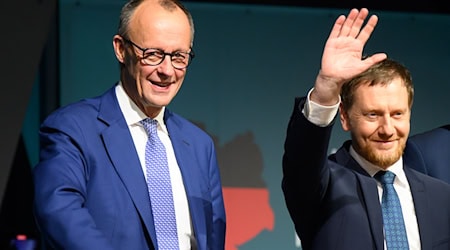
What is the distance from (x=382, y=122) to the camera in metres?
3.54

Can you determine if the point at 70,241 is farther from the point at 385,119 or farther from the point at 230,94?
the point at 230,94

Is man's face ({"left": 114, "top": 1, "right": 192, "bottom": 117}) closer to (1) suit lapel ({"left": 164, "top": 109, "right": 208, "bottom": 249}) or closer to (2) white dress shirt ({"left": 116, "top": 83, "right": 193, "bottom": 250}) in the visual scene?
(2) white dress shirt ({"left": 116, "top": 83, "right": 193, "bottom": 250})

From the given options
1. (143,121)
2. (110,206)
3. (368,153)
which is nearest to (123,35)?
(143,121)

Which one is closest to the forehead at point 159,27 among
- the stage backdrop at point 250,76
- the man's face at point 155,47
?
the man's face at point 155,47

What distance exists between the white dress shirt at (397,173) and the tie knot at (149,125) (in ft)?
1.74

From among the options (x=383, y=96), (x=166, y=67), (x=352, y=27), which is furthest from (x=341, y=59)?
(x=166, y=67)

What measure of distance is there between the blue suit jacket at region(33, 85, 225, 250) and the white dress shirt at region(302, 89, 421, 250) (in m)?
0.48

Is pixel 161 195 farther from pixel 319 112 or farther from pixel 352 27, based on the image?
pixel 352 27

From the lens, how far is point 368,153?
11.7 ft

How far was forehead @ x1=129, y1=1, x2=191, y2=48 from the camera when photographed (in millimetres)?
3410

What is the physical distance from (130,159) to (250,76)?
2.42 metres

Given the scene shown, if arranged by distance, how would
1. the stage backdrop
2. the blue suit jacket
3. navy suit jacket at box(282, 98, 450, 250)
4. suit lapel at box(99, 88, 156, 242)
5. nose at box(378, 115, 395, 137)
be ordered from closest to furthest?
the blue suit jacket, suit lapel at box(99, 88, 156, 242), navy suit jacket at box(282, 98, 450, 250), nose at box(378, 115, 395, 137), the stage backdrop

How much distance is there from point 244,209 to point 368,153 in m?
2.07

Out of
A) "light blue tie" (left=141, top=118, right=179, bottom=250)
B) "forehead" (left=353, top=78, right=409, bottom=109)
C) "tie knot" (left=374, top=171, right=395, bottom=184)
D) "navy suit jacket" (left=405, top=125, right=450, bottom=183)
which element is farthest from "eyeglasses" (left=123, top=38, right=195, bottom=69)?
"navy suit jacket" (left=405, top=125, right=450, bottom=183)
